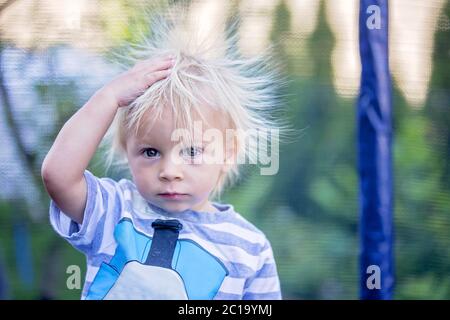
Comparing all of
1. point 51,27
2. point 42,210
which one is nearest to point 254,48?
point 51,27

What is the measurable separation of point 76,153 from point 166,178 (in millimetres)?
234

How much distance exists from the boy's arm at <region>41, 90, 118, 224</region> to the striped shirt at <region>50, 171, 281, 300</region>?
32 millimetres

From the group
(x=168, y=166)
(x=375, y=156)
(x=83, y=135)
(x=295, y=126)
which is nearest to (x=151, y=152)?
(x=168, y=166)

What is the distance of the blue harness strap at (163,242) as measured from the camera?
193cm

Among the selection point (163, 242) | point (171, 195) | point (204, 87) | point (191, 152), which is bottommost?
point (163, 242)

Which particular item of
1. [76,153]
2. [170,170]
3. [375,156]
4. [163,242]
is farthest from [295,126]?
[76,153]

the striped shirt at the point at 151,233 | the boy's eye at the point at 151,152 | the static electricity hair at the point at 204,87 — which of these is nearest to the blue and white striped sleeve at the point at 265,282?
the striped shirt at the point at 151,233

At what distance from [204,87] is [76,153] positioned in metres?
0.36

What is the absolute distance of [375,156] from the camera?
2000 mm

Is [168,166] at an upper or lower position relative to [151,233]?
upper

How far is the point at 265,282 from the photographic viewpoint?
1971 mm

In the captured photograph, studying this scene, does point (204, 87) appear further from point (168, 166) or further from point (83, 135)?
point (83, 135)
